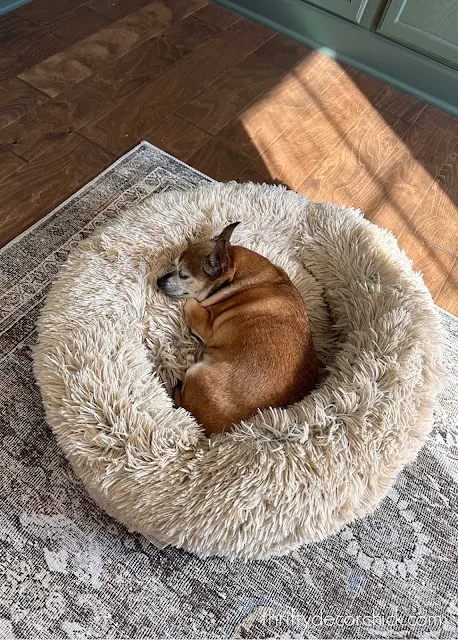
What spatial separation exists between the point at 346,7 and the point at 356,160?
0.85 meters

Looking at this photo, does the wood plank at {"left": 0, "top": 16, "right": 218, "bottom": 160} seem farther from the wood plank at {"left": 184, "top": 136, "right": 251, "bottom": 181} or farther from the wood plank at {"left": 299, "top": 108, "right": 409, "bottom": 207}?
the wood plank at {"left": 299, "top": 108, "right": 409, "bottom": 207}

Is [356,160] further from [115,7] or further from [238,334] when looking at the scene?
[115,7]

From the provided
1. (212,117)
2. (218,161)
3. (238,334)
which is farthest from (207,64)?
(238,334)

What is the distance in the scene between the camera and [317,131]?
2.38 meters

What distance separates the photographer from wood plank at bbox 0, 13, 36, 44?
2424 mm

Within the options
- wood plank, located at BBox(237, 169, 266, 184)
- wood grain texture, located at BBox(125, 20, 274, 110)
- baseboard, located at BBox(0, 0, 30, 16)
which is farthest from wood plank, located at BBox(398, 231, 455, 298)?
baseboard, located at BBox(0, 0, 30, 16)

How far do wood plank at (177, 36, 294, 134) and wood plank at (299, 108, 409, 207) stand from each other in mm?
476

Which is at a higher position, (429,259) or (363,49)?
(363,49)

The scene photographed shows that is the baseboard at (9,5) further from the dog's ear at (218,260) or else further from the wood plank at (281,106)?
the dog's ear at (218,260)

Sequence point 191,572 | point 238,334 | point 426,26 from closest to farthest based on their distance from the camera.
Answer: point 191,572
point 238,334
point 426,26

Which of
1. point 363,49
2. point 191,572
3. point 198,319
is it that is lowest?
point 191,572

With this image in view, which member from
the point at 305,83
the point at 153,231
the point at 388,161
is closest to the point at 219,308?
the point at 153,231

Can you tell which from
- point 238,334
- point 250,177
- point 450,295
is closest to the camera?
point 238,334

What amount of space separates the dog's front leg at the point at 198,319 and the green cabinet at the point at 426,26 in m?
1.81
